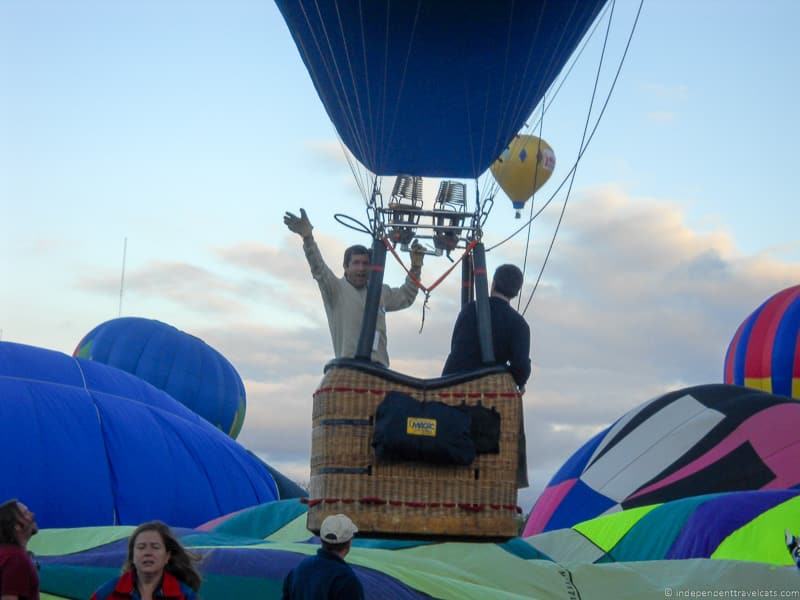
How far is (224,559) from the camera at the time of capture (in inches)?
183

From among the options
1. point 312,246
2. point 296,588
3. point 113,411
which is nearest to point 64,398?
point 113,411

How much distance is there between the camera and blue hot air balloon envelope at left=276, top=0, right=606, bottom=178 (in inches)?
216

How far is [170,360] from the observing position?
16672 mm

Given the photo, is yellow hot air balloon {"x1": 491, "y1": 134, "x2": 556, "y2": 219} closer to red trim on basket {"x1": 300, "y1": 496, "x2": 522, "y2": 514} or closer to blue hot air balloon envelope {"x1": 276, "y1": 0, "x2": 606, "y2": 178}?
blue hot air balloon envelope {"x1": 276, "y1": 0, "x2": 606, "y2": 178}

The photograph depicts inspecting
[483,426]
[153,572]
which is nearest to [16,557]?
[153,572]

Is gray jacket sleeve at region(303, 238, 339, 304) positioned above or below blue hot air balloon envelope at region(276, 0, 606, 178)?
below

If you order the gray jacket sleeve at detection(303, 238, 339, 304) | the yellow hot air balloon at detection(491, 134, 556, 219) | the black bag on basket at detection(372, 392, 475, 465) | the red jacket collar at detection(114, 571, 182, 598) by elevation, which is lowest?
the red jacket collar at detection(114, 571, 182, 598)

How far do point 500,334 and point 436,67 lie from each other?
1.56 meters

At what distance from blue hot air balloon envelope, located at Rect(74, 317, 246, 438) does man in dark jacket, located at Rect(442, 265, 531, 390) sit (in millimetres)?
11932

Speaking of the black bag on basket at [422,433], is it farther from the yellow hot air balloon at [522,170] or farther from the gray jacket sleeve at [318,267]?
the yellow hot air balloon at [522,170]

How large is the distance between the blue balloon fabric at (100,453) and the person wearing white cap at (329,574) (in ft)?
17.9

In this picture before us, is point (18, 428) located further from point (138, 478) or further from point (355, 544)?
point (355, 544)

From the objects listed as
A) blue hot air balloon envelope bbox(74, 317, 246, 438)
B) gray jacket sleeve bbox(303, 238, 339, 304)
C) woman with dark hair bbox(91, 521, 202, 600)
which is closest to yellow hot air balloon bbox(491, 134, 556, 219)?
blue hot air balloon envelope bbox(74, 317, 246, 438)

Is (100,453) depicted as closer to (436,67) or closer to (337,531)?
(436,67)
